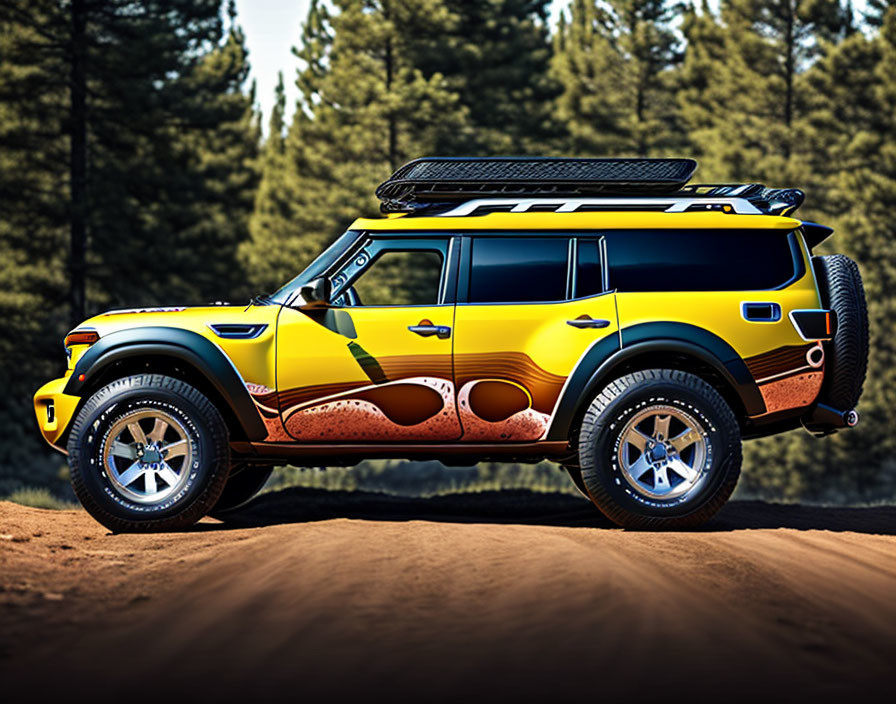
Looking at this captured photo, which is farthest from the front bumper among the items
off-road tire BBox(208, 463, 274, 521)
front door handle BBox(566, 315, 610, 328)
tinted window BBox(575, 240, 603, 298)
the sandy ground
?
tinted window BBox(575, 240, 603, 298)

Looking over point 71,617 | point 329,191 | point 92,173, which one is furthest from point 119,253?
point 71,617

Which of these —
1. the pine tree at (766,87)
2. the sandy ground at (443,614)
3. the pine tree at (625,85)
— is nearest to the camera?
the sandy ground at (443,614)

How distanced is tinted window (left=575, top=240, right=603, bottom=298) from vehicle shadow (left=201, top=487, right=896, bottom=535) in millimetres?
1721

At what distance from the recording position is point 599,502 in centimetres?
Answer: 785

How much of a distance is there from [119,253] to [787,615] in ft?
74.5

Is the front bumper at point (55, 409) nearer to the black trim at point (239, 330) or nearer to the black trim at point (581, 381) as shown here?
the black trim at point (239, 330)

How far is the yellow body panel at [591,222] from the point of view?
8.08 metres

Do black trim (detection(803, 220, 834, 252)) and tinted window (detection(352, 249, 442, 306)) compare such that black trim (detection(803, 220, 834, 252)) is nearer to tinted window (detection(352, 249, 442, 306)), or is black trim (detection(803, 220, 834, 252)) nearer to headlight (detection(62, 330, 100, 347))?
headlight (detection(62, 330, 100, 347))

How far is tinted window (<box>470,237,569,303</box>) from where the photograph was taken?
802 centimetres

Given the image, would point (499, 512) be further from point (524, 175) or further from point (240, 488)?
point (524, 175)

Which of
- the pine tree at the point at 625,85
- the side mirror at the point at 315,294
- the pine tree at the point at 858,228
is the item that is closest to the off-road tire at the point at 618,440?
the side mirror at the point at 315,294

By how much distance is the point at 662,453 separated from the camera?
7.93 metres

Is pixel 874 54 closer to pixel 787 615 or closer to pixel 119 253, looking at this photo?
pixel 119 253

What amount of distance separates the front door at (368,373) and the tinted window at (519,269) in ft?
0.92
